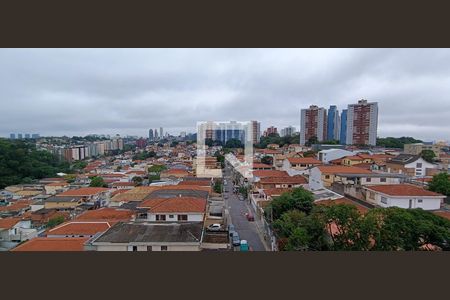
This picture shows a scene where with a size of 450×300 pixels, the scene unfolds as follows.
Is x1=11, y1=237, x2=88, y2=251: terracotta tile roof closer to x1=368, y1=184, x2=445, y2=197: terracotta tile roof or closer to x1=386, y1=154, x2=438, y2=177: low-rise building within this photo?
x1=368, y1=184, x2=445, y2=197: terracotta tile roof

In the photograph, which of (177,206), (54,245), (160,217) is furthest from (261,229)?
(54,245)

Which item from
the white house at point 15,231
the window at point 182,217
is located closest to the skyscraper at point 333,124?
the window at point 182,217

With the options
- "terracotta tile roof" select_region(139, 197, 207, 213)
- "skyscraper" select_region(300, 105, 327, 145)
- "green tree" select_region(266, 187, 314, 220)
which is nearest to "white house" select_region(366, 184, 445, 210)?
"green tree" select_region(266, 187, 314, 220)

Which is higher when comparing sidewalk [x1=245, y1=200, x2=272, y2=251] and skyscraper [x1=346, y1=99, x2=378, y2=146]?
skyscraper [x1=346, y1=99, x2=378, y2=146]

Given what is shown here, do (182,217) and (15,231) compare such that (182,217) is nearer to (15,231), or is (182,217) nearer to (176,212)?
(176,212)

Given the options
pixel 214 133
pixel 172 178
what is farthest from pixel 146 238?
pixel 214 133

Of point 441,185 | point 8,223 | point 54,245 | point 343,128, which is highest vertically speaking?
point 343,128
